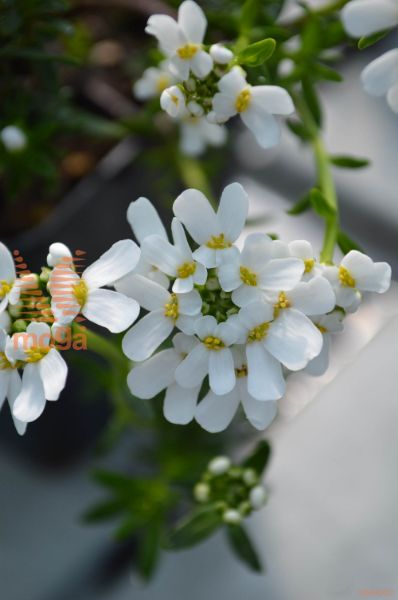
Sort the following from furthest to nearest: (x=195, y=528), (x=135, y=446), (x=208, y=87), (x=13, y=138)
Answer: (x=135, y=446) → (x=13, y=138) → (x=195, y=528) → (x=208, y=87)

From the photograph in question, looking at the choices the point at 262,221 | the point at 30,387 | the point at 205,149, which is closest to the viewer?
the point at 30,387

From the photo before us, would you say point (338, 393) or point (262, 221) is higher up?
point (262, 221)

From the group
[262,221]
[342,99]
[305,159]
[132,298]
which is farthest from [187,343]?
[342,99]

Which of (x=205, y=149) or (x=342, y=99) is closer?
(x=205, y=149)

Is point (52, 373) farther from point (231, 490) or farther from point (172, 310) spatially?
point (231, 490)

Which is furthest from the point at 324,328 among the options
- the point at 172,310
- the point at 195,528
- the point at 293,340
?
the point at 195,528

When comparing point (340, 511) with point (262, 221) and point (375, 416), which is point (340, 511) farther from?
point (262, 221)

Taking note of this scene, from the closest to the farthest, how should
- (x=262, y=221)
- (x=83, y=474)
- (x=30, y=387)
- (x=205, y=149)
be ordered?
(x=30, y=387), (x=262, y=221), (x=83, y=474), (x=205, y=149)
